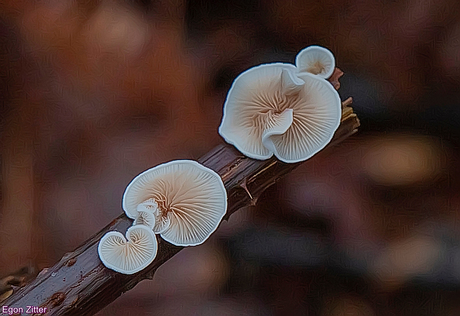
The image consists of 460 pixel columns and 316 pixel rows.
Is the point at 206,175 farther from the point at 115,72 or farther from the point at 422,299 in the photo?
the point at 422,299

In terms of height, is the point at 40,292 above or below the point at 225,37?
below

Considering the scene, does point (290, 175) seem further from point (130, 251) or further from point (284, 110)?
point (130, 251)

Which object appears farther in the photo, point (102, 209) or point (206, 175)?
point (102, 209)

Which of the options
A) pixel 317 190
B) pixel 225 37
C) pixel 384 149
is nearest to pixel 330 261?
pixel 317 190

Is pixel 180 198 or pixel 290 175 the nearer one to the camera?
pixel 180 198

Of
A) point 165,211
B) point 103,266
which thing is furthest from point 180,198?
point 103,266
